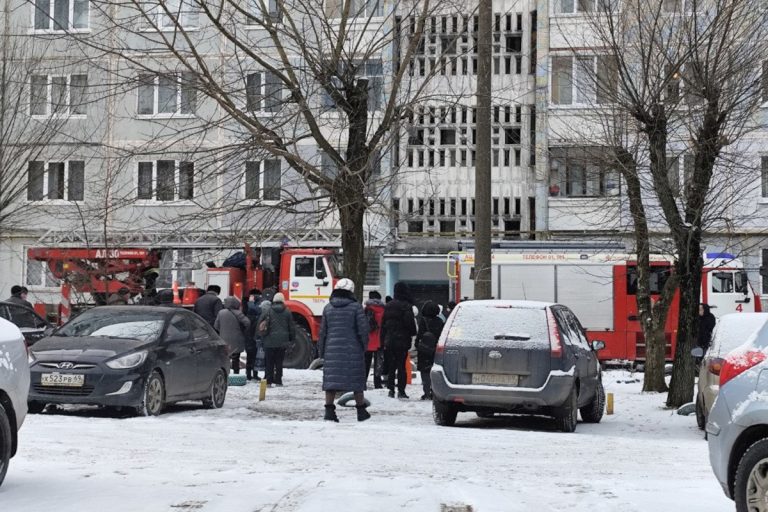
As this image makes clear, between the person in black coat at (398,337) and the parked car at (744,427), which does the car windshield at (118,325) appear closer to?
the person in black coat at (398,337)

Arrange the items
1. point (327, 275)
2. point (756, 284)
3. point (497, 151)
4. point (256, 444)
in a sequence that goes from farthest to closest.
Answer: point (497, 151) → point (756, 284) → point (327, 275) → point (256, 444)

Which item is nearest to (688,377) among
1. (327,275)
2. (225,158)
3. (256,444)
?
(225,158)

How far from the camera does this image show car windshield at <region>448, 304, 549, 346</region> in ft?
49.8

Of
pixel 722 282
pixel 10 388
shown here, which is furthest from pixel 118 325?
pixel 722 282

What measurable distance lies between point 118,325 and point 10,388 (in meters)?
7.57

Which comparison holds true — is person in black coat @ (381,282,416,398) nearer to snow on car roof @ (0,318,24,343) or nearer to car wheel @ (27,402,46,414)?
car wheel @ (27,402,46,414)

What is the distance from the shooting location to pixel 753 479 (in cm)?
740

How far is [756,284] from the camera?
36.5 metres

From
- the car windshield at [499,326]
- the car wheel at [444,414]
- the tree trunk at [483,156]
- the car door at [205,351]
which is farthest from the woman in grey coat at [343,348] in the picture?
the tree trunk at [483,156]

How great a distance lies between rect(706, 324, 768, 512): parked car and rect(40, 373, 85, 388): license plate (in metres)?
9.26

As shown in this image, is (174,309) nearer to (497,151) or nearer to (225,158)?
(225,158)

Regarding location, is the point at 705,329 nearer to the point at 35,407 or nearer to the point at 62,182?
the point at 35,407

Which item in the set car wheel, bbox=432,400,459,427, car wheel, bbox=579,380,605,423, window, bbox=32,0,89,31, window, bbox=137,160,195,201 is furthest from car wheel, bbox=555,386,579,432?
window, bbox=32,0,89,31

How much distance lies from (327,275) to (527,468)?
714 inches
